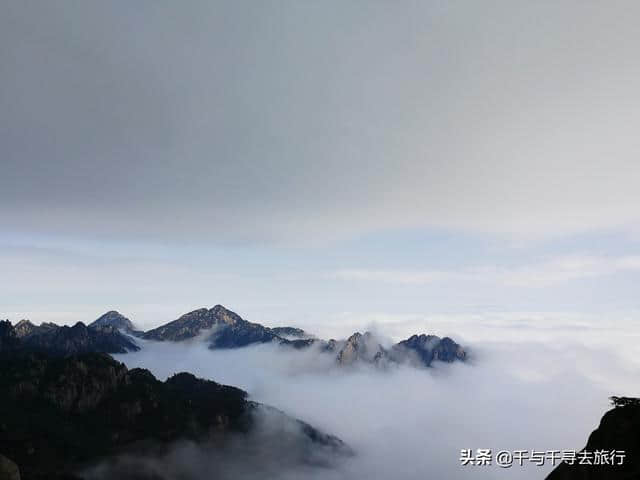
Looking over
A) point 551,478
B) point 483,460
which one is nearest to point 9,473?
point 483,460

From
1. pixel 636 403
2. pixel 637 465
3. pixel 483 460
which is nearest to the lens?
pixel 637 465

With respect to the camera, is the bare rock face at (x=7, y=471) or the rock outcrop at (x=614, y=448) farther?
the bare rock face at (x=7, y=471)

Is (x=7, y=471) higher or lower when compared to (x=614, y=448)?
lower

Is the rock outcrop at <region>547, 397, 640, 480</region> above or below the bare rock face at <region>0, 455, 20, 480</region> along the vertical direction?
above

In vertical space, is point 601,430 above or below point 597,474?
above

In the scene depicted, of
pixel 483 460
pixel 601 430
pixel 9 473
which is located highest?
pixel 601 430

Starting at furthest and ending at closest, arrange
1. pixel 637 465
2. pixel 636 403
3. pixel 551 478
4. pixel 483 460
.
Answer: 1. pixel 483 460
2. pixel 551 478
3. pixel 636 403
4. pixel 637 465

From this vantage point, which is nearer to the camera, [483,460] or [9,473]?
[9,473]

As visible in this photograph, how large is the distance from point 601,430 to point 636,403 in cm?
874

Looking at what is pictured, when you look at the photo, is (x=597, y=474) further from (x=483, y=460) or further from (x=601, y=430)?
(x=483, y=460)

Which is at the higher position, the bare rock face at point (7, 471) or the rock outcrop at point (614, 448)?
the rock outcrop at point (614, 448)

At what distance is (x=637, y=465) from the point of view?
217 ft

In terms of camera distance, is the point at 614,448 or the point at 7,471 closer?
the point at 614,448

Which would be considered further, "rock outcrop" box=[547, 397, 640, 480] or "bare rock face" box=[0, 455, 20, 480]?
"bare rock face" box=[0, 455, 20, 480]
